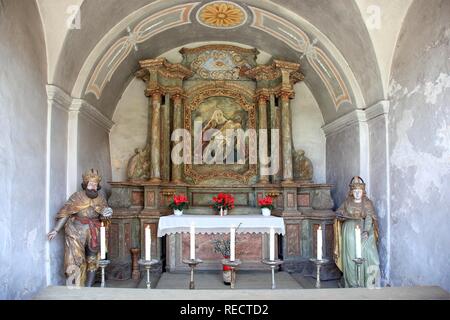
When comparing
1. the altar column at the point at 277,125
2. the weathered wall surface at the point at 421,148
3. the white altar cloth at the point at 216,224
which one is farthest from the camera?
the altar column at the point at 277,125

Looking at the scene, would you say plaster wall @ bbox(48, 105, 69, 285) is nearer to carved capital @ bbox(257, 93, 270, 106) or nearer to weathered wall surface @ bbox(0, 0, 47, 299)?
weathered wall surface @ bbox(0, 0, 47, 299)

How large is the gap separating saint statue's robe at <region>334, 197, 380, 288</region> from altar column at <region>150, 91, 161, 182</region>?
3.81 metres

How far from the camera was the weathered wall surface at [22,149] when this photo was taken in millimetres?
3971

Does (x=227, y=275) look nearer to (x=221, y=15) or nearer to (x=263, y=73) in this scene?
(x=263, y=73)

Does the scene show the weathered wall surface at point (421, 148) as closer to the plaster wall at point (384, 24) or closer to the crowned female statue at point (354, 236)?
the plaster wall at point (384, 24)

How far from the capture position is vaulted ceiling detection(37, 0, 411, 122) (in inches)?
223

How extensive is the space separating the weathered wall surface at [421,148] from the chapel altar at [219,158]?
198cm

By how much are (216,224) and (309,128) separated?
3.70 m

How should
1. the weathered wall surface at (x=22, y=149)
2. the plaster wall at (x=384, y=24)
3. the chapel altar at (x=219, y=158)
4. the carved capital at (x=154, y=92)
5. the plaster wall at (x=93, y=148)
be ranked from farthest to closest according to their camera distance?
the carved capital at (x=154, y=92) < the chapel altar at (x=219, y=158) < the plaster wall at (x=93, y=148) < the plaster wall at (x=384, y=24) < the weathered wall surface at (x=22, y=149)

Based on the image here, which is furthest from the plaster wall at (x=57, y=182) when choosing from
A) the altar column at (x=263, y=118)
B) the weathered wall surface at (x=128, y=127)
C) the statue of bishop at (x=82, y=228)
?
the altar column at (x=263, y=118)

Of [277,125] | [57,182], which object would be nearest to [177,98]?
[277,125]

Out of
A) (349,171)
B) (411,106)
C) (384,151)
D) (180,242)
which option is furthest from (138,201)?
(411,106)

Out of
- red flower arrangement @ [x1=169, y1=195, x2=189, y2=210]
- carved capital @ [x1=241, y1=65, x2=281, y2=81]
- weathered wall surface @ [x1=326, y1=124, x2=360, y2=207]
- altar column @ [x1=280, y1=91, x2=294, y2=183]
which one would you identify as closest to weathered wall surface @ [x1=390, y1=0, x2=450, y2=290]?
weathered wall surface @ [x1=326, y1=124, x2=360, y2=207]

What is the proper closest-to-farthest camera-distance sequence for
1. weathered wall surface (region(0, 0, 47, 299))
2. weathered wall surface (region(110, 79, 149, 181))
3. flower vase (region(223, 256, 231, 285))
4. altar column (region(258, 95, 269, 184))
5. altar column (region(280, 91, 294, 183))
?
weathered wall surface (region(0, 0, 47, 299)) → flower vase (region(223, 256, 231, 285)) → altar column (region(280, 91, 294, 183)) → altar column (region(258, 95, 269, 184)) → weathered wall surface (region(110, 79, 149, 181))
